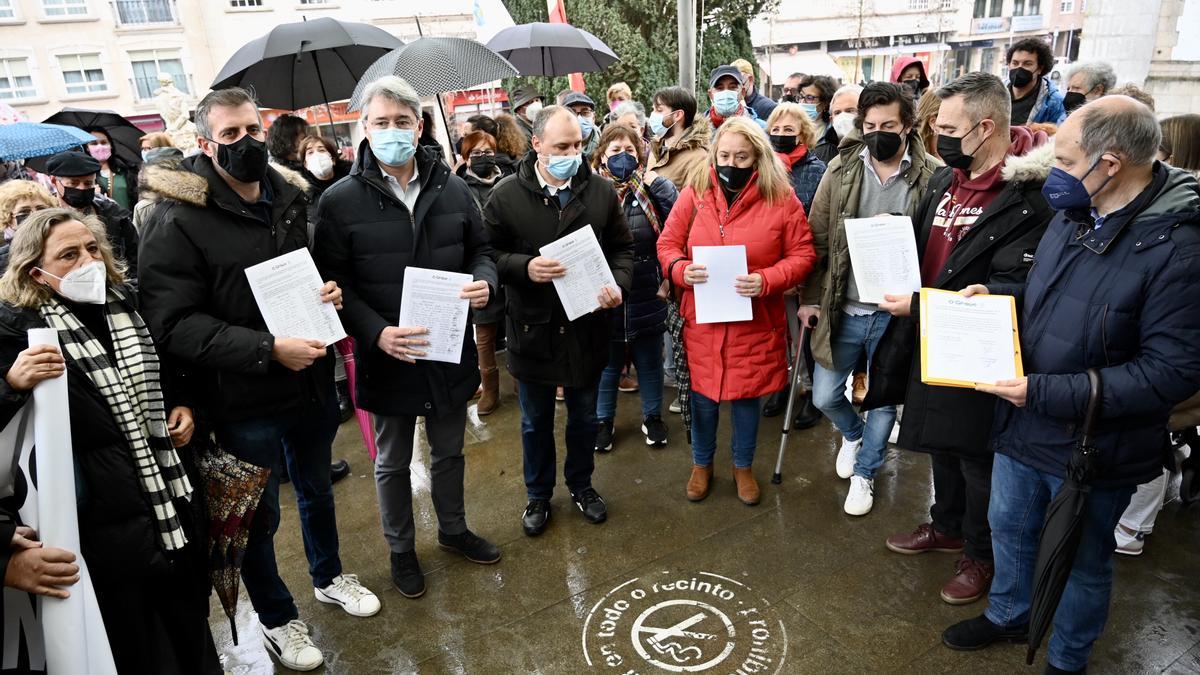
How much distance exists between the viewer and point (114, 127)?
8938 millimetres

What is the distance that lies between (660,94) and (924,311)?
3.38 meters

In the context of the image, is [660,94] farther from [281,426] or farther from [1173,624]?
[1173,624]

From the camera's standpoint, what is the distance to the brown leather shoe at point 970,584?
3.36 m

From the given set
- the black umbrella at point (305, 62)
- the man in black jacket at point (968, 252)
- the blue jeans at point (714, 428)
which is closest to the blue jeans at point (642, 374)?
the blue jeans at point (714, 428)

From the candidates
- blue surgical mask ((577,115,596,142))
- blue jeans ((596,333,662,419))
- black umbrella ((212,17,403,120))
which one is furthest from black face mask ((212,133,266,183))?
black umbrella ((212,17,403,120))

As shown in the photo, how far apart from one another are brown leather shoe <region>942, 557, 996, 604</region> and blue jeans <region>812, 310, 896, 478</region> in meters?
0.85

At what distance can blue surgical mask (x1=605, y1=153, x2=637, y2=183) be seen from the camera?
15.5 ft

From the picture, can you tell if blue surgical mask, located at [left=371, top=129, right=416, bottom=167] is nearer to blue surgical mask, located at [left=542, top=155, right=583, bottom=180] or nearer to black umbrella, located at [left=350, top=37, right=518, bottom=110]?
blue surgical mask, located at [left=542, top=155, right=583, bottom=180]

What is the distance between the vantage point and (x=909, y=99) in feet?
12.2

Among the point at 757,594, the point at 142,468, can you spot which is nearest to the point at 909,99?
the point at 757,594

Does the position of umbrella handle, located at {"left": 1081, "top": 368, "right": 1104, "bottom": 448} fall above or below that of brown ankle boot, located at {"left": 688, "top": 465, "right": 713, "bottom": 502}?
above

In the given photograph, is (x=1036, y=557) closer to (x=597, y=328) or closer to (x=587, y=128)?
(x=597, y=328)

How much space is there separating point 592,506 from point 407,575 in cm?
110

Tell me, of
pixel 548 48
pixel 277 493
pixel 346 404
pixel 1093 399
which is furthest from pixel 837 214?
pixel 548 48
